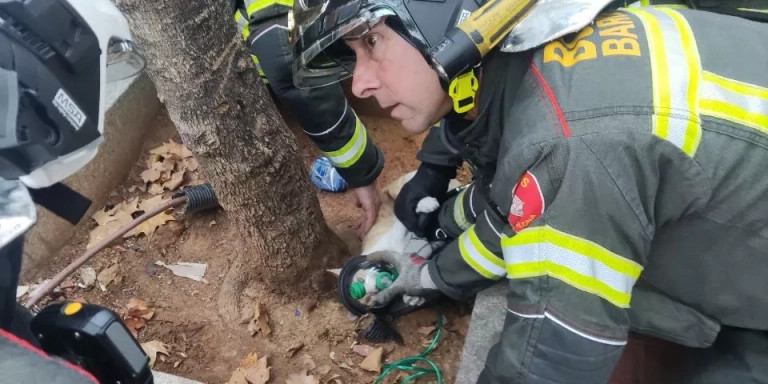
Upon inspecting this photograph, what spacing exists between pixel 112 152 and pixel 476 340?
2306mm

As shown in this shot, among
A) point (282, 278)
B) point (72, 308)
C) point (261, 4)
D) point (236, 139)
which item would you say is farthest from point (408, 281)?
point (72, 308)

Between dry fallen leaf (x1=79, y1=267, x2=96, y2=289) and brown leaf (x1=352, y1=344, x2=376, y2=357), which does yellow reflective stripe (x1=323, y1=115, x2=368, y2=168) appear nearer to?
brown leaf (x1=352, y1=344, x2=376, y2=357)

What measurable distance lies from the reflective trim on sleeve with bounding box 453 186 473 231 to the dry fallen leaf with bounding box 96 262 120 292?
5.66ft

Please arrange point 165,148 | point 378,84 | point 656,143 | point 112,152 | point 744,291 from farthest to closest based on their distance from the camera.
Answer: point 165,148 < point 112,152 < point 378,84 < point 744,291 < point 656,143

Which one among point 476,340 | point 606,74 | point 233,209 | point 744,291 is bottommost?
point 476,340

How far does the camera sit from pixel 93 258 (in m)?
3.35

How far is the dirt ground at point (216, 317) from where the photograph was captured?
289 cm

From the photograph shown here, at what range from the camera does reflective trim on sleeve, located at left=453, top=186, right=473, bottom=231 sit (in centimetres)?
297

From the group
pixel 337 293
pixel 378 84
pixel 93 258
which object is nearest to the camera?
pixel 378 84

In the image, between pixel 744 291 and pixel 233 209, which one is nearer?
pixel 744 291

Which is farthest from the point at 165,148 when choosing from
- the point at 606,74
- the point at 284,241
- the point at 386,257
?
the point at 606,74

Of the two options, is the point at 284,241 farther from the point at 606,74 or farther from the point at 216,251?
Result: the point at 606,74

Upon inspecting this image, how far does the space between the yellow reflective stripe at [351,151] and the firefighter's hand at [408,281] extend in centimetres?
53

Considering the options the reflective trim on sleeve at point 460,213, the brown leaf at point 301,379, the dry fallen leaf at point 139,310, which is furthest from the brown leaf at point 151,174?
the reflective trim on sleeve at point 460,213
